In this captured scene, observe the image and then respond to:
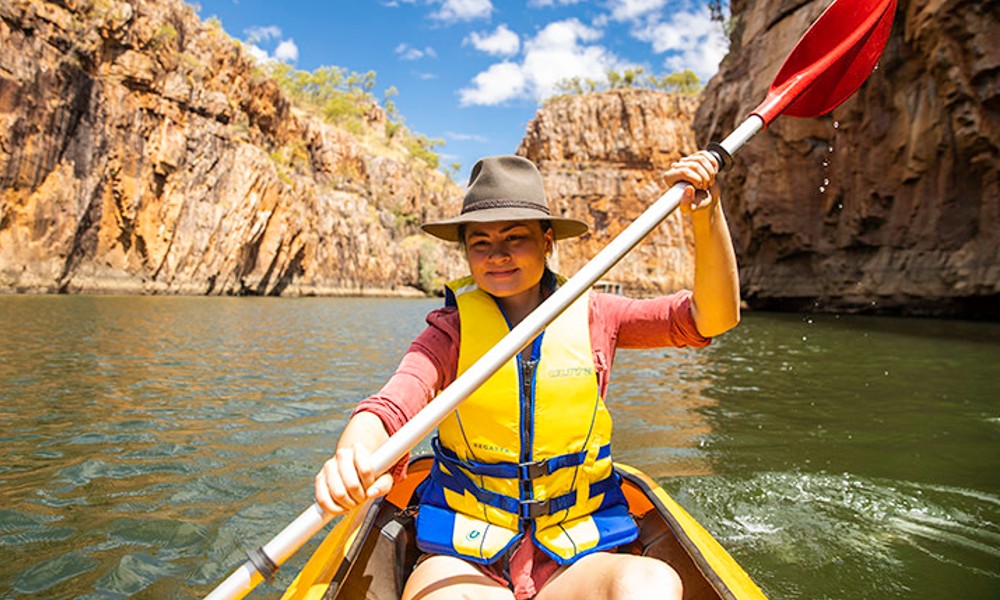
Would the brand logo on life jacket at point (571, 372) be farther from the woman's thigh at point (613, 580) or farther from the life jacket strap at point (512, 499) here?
the woman's thigh at point (613, 580)

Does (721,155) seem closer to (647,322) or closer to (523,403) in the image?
(647,322)

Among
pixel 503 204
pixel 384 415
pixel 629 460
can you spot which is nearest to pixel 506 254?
pixel 503 204

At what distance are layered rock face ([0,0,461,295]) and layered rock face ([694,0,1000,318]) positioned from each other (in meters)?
22.7

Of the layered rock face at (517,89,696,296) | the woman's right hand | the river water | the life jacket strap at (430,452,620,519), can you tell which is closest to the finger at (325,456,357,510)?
the woman's right hand

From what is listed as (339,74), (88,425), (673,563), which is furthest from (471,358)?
(339,74)

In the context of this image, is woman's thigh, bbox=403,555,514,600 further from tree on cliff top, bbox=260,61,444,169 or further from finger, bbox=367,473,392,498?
tree on cliff top, bbox=260,61,444,169

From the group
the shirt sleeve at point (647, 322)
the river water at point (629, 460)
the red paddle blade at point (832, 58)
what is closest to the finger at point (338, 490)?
the shirt sleeve at point (647, 322)

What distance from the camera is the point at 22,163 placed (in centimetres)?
1959

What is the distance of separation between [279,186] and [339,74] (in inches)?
1284

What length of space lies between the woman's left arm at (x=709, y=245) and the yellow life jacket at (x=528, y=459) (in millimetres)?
352

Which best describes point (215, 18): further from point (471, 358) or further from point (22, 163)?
point (471, 358)

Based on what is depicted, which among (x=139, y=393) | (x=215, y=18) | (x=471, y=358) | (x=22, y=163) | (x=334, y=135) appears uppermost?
(x=215, y=18)

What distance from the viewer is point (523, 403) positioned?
62.4 inches

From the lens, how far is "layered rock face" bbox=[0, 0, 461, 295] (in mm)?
19703
